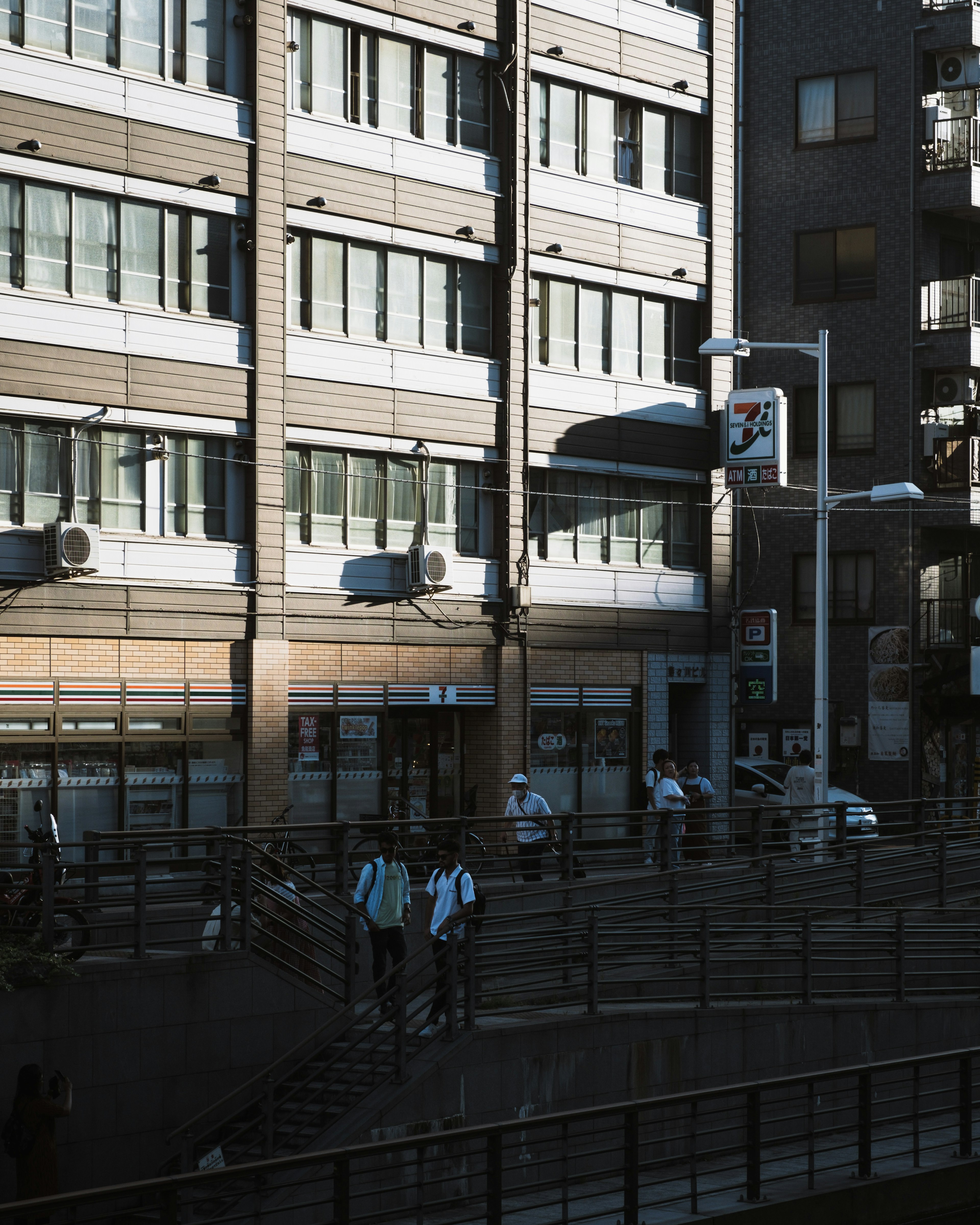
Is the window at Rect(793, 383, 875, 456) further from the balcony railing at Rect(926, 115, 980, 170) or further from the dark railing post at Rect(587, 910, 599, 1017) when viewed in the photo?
the dark railing post at Rect(587, 910, 599, 1017)

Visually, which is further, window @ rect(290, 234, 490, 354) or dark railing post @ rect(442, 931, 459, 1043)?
window @ rect(290, 234, 490, 354)

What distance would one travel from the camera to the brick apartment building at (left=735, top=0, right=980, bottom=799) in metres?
40.5

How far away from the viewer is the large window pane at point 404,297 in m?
28.8

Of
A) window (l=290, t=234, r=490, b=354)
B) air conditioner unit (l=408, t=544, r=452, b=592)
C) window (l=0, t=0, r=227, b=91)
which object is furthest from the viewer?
air conditioner unit (l=408, t=544, r=452, b=592)

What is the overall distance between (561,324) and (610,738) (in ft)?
24.5

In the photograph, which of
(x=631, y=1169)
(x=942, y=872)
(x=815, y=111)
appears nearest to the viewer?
(x=631, y=1169)

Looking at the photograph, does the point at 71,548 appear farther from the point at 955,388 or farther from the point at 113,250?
the point at 955,388

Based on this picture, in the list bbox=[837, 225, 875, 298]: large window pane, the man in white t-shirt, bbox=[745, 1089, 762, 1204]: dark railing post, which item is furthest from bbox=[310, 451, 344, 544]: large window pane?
bbox=[837, 225, 875, 298]: large window pane

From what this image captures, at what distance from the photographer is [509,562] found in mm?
30203

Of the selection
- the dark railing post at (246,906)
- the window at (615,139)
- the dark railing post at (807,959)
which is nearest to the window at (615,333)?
the window at (615,139)

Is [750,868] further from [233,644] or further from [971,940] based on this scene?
[233,644]

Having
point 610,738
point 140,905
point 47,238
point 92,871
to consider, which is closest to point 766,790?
point 610,738

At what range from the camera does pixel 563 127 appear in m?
31.4

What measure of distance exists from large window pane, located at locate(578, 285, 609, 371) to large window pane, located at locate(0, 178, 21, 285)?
10.9 m
